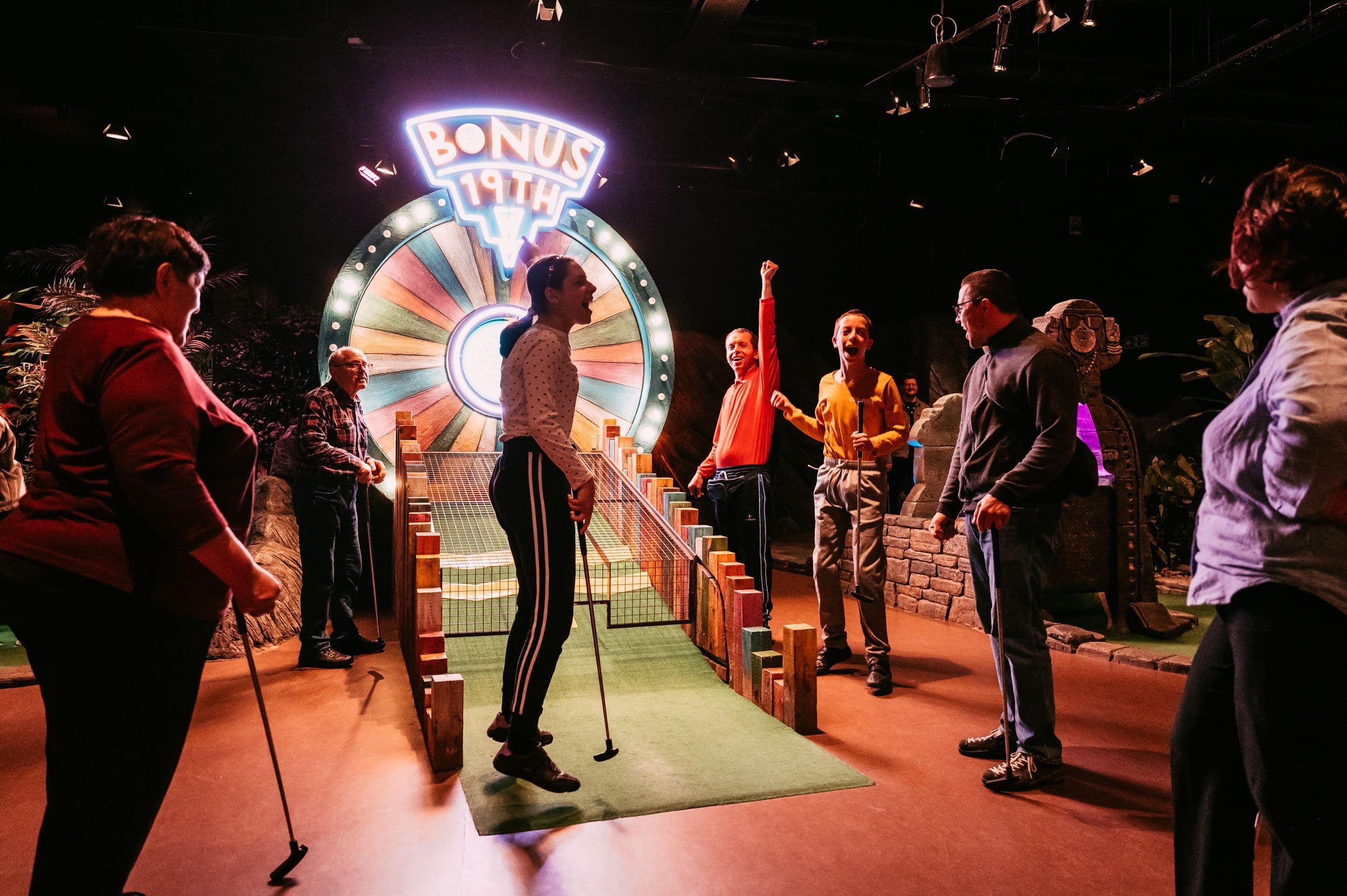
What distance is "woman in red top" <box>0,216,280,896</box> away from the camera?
1.31 metres

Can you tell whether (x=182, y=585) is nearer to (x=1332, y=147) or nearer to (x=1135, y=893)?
(x=1135, y=893)

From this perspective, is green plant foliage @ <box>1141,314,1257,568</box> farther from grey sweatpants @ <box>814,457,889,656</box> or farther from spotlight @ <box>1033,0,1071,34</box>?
grey sweatpants @ <box>814,457,889,656</box>

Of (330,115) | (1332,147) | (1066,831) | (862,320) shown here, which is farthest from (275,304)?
(1332,147)

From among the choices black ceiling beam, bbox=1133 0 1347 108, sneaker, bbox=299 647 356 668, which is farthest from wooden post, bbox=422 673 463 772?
black ceiling beam, bbox=1133 0 1347 108

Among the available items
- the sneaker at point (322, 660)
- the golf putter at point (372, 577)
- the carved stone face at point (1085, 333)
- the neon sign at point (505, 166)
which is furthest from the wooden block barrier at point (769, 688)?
the neon sign at point (505, 166)

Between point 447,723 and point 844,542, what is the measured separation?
216 cm

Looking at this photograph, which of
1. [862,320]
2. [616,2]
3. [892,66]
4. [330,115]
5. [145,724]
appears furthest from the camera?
[330,115]

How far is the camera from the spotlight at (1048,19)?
4.95 meters

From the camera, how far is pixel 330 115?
745cm

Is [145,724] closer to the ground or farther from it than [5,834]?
farther from it

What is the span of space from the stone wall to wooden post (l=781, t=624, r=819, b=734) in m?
1.97

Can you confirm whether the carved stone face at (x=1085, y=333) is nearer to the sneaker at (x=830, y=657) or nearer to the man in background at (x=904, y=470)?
the sneaker at (x=830, y=657)

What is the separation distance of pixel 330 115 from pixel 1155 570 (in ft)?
27.6

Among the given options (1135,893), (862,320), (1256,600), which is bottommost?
(1135,893)
